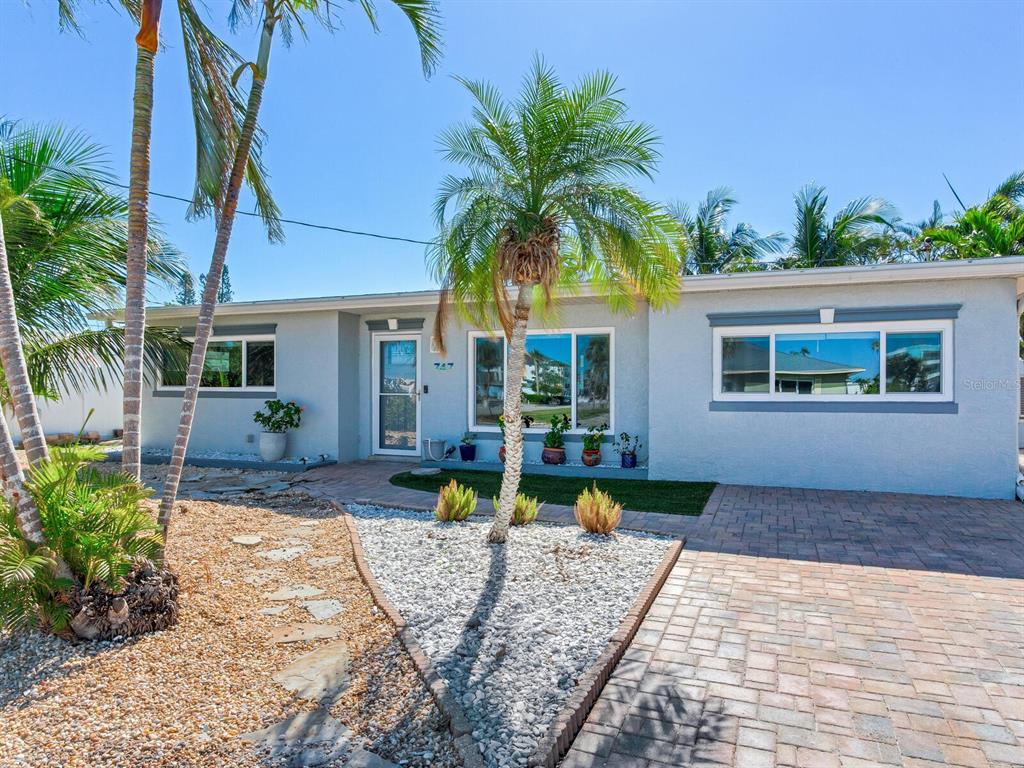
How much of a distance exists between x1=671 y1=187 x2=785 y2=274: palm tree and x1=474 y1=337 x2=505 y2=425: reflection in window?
12.6m

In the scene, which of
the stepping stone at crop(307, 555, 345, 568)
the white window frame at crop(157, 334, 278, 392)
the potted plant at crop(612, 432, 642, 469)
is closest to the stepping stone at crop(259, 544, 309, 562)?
the stepping stone at crop(307, 555, 345, 568)

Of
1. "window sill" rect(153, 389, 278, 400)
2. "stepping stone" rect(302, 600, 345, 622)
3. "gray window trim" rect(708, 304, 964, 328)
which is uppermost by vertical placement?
"gray window trim" rect(708, 304, 964, 328)

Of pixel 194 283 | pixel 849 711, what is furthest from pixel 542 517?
pixel 194 283

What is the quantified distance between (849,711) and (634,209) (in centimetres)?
424

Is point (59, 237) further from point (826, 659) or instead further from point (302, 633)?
point (826, 659)

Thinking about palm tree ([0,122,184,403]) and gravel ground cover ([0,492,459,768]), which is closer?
gravel ground cover ([0,492,459,768])

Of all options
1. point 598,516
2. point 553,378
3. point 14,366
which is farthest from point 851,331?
point 14,366

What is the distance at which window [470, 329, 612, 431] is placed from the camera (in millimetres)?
10531

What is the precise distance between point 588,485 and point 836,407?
155 inches

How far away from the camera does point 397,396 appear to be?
1203 centimetres

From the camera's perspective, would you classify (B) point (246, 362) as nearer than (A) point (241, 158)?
No

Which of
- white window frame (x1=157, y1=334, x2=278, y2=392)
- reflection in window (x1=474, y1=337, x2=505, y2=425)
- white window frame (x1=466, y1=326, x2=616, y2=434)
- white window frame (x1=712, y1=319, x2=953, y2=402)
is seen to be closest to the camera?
white window frame (x1=712, y1=319, x2=953, y2=402)

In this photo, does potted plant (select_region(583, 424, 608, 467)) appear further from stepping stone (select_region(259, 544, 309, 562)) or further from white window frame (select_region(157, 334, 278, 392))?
white window frame (select_region(157, 334, 278, 392))

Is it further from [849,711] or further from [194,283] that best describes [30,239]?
[849,711]
